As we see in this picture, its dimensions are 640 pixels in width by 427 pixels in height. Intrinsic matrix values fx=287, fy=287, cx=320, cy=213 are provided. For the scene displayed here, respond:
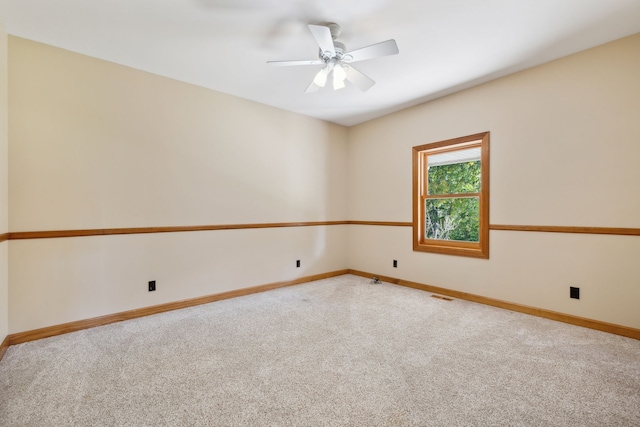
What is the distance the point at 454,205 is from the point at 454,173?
1.36ft

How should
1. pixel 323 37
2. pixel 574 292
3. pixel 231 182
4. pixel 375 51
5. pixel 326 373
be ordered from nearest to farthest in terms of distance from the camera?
pixel 326 373, pixel 323 37, pixel 375 51, pixel 574 292, pixel 231 182

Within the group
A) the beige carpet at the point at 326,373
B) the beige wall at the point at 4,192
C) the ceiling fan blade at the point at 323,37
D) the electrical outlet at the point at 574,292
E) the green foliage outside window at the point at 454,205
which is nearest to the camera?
the beige carpet at the point at 326,373

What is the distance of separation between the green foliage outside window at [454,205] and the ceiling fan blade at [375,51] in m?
2.03

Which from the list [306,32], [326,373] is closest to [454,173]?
[306,32]

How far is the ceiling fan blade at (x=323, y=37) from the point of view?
6.27ft

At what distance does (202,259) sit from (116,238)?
34.3 inches

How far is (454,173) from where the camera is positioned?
3723 mm

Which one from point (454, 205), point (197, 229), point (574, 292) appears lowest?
point (574, 292)

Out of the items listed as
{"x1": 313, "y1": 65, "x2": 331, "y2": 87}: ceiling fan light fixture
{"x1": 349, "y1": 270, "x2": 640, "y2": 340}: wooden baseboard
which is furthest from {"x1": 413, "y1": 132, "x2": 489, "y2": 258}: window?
{"x1": 313, "y1": 65, "x2": 331, "y2": 87}: ceiling fan light fixture

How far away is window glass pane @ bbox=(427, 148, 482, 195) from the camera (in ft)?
11.5

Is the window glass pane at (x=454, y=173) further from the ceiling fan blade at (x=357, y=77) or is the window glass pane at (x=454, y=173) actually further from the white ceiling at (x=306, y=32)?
the ceiling fan blade at (x=357, y=77)

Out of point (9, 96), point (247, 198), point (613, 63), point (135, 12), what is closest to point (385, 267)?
point (247, 198)

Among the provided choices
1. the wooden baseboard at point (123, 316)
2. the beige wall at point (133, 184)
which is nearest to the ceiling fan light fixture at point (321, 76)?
the beige wall at point (133, 184)

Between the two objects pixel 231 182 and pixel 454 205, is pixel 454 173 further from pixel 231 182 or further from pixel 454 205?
pixel 231 182
